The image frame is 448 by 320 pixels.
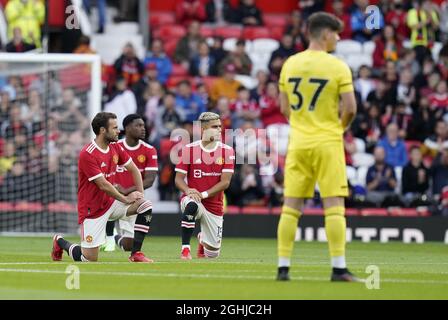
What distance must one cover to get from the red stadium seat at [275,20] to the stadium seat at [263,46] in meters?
0.96

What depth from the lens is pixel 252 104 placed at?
1062 inches

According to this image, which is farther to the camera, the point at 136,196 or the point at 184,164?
the point at 184,164

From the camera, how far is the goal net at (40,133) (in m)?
25.2

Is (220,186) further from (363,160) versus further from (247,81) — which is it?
(247,81)

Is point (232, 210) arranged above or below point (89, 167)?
below

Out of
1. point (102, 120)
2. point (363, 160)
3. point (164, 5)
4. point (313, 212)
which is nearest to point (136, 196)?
point (102, 120)

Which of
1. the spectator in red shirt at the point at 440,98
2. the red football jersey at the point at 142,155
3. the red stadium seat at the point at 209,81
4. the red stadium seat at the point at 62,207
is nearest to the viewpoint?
the red football jersey at the point at 142,155

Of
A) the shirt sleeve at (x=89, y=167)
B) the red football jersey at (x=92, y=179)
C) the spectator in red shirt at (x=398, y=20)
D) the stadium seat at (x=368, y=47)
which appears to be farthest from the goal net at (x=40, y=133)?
the shirt sleeve at (x=89, y=167)

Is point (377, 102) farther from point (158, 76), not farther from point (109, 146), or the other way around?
point (109, 146)

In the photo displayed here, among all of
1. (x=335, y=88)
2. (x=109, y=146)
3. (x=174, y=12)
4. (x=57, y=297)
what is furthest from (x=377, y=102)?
(x=57, y=297)

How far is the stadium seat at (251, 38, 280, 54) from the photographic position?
96.5 ft

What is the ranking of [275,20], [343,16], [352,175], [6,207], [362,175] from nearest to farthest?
[6,207]
[352,175]
[362,175]
[343,16]
[275,20]

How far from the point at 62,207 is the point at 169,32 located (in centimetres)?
658

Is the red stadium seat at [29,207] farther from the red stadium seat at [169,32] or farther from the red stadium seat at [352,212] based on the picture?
the red stadium seat at [169,32]
